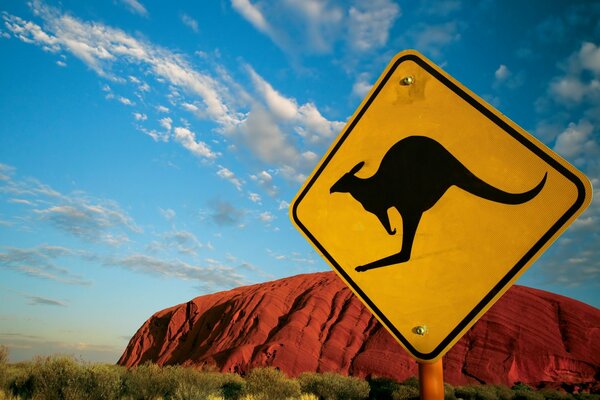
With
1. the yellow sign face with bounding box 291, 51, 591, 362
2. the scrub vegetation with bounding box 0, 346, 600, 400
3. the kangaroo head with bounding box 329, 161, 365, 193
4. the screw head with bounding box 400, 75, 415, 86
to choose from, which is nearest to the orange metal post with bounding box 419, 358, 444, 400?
the yellow sign face with bounding box 291, 51, 591, 362

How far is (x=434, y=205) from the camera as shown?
1.71 m

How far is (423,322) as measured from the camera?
167 cm

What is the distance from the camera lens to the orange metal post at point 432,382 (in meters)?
1.60

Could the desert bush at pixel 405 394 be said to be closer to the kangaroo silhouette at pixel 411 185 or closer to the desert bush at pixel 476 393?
the desert bush at pixel 476 393

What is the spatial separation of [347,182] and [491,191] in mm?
704

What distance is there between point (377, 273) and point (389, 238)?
175 millimetres

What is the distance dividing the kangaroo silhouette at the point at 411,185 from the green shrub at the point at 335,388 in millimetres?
19122

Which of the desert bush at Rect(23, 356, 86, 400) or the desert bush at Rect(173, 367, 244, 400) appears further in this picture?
→ the desert bush at Rect(173, 367, 244, 400)

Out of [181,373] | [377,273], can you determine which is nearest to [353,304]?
[181,373]

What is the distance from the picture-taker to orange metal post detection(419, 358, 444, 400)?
1604mm

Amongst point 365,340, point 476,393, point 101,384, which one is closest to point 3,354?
point 101,384

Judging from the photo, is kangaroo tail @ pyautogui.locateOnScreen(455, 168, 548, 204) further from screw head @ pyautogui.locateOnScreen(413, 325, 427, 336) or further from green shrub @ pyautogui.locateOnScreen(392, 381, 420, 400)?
green shrub @ pyautogui.locateOnScreen(392, 381, 420, 400)

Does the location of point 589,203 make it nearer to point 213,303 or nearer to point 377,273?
point 377,273

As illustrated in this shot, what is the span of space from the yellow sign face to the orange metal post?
65 millimetres
